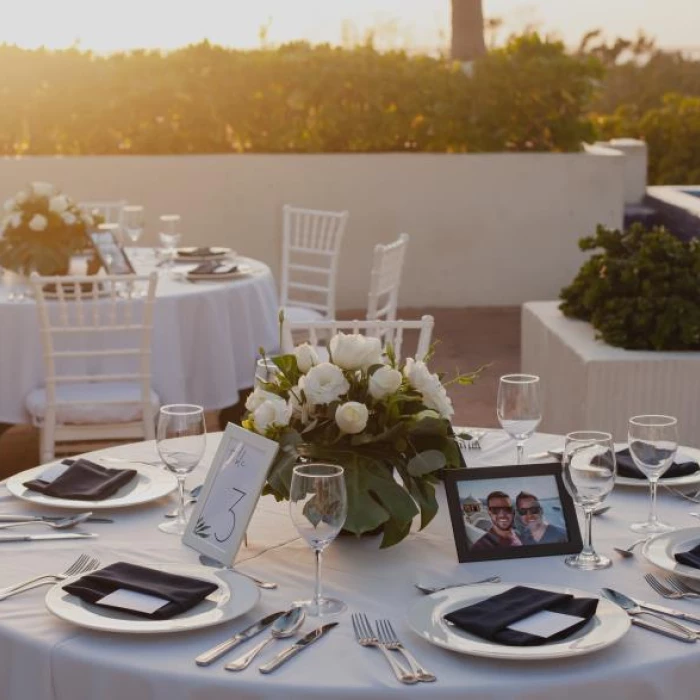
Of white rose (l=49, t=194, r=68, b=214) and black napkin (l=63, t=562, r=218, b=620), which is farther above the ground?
white rose (l=49, t=194, r=68, b=214)

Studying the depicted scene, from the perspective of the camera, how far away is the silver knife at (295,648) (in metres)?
2.09

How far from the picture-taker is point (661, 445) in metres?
2.64

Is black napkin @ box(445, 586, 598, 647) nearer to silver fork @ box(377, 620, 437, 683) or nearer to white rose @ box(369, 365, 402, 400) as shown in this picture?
silver fork @ box(377, 620, 437, 683)

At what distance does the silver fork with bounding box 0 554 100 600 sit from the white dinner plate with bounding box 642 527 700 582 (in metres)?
1.02

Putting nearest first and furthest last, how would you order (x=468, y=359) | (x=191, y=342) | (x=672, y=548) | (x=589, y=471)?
(x=589, y=471), (x=672, y=548), (x=191, y=342), (x=468, y=359)

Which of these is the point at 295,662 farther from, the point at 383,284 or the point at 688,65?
the point at 688,65

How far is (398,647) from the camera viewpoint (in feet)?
7.07

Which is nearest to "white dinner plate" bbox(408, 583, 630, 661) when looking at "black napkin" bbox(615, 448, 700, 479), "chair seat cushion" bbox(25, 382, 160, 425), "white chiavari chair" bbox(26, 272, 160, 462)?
"black napkin" bbox(615, 448, 700, 479)

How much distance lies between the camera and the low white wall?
10344 millimetres

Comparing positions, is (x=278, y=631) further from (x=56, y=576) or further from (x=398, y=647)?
(x=56, y=576)

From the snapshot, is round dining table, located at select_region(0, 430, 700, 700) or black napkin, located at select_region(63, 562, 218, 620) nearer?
round dining table, located at select_region(0, 430, 700, 700)

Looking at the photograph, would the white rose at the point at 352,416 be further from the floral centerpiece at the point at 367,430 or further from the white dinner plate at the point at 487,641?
the white dinner plate at the point at 487,641

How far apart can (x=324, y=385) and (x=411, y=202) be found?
7990 mm

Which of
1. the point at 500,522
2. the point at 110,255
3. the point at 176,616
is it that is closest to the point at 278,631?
the point at 176,616
